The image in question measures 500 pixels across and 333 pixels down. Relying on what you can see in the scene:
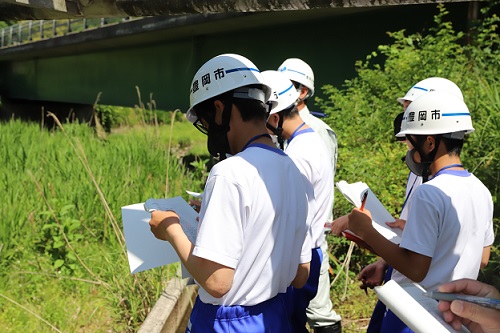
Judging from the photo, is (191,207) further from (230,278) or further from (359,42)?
(359,42)

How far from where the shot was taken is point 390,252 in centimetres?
263

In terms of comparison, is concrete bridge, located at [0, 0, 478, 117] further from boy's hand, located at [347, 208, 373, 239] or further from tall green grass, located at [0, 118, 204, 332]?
tall green grass, located at [0, 118, 204, 332]

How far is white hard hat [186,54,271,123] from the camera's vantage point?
227 cm

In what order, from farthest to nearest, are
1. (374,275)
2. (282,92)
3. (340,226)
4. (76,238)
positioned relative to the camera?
(76,238) < (282,92) < (374,275) < (340,226)

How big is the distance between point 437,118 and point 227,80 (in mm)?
1046

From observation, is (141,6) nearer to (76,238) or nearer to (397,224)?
(397,224)

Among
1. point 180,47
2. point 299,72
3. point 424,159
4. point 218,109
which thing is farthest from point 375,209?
point 180,47

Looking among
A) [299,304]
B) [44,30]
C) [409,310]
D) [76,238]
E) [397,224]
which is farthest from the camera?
[44,30]

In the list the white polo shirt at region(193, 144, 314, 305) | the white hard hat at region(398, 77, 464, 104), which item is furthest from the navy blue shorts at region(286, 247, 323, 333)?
the white hard hat at region(398, 77, 464, 104)

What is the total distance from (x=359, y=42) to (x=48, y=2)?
860cm

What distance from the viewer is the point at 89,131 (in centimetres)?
1278

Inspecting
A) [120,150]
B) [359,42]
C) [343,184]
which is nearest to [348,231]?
[343,184]

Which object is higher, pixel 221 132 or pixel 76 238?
pixel 221 132

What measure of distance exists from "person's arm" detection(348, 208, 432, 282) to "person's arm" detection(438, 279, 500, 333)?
2.48 feet
